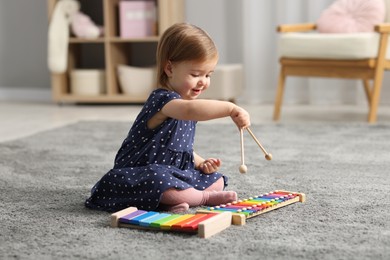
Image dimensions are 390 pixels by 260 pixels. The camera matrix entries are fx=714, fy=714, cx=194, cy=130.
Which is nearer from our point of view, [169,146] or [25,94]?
[169,146]

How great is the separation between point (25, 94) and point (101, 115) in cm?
117

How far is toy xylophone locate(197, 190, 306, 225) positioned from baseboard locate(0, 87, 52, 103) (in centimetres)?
317

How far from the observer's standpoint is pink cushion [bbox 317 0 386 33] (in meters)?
3.52

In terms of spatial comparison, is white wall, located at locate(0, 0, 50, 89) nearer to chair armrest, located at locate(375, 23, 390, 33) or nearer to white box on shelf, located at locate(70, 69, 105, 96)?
white box on shelf, located at locate(70, 69, 105, 96)

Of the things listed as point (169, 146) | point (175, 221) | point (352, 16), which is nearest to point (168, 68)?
point (169, 146)

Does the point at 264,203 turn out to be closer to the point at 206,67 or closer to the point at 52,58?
the point at 206,67

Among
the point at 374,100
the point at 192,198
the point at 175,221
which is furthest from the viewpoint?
the point at 374,100

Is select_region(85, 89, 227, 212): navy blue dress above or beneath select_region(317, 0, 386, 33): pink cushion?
beneath

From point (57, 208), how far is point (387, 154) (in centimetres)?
121

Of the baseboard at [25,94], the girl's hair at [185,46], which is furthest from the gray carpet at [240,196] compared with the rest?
the baseboard at [25,94]

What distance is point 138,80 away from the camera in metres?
4.16

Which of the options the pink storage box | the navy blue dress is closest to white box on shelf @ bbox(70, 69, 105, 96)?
the pink storage box

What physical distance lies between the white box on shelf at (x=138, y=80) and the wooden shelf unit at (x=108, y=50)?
48mm

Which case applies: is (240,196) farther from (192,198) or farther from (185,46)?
(185,46)
